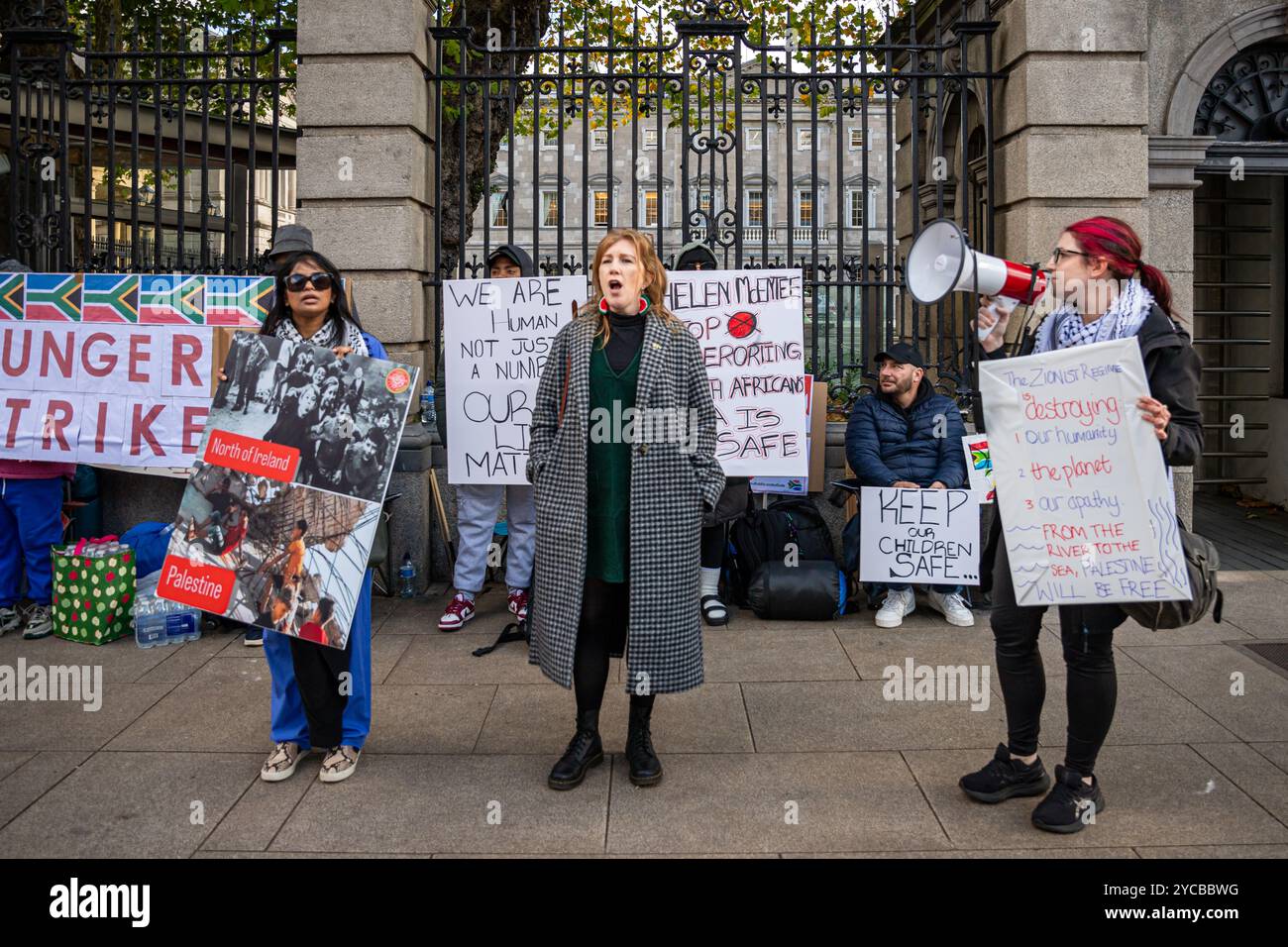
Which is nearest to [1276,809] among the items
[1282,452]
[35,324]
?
[35,324]

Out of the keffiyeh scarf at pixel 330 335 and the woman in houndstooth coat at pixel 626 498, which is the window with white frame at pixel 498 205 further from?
the woman in houndstooth coat at pixel 626 498

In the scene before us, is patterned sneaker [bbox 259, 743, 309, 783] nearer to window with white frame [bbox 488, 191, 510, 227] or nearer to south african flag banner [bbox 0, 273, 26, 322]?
south african flag banner [bbox 0, 273, 26, 322]

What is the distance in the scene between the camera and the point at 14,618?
6789 mm

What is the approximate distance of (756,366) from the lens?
23.1ft

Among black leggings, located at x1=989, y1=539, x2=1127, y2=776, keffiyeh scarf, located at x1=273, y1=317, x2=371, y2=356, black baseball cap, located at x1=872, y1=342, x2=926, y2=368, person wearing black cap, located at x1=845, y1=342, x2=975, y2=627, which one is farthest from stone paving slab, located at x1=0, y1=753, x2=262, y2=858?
black baseball cap, located at x1=872, y1=342, x2=926, y2=368

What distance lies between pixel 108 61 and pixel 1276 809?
27.6 ft

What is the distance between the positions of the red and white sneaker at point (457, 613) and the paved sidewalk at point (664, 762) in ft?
0.99

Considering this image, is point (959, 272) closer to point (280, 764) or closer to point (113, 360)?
point (280, 764)

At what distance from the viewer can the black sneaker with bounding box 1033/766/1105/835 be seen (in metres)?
3.92

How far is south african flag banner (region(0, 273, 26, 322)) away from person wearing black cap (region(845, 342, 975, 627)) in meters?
5.35

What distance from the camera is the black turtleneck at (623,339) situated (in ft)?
14.4

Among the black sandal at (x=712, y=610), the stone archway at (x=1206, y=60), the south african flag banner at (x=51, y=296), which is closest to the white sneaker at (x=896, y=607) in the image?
the black sandal at (x=712, y=610)

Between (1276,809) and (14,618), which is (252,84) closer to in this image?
(14,618)

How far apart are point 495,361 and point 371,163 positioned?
5.91 ft
